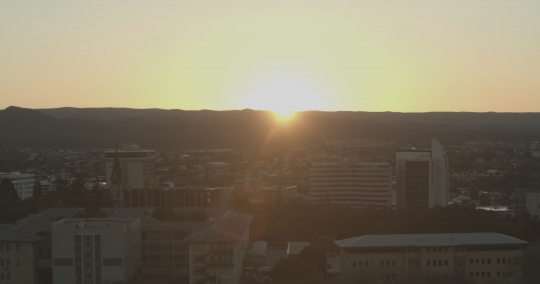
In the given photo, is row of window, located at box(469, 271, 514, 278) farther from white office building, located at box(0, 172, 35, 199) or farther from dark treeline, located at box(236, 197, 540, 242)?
white office building, located at box(0, 172, 35, 199)

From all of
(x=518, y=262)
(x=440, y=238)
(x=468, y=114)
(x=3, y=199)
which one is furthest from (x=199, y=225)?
(x=468, y=114)

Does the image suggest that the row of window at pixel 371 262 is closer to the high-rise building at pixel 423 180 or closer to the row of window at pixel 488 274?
the row of window at pixel 488 274

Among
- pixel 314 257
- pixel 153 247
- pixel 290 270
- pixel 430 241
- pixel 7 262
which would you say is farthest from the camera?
pixel 153 247

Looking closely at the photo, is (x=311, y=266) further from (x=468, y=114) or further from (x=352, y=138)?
(x=468, y=114)

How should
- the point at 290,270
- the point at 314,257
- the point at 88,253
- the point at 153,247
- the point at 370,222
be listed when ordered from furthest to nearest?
the point at 370,222 → the point at 153,247 → the point at 314,257 → the point at 88,253 → the point at 290,270

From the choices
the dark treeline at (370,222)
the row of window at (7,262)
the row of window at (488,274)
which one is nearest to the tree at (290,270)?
the row of window at (488,274)

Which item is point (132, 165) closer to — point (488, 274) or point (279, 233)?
point (279, 233)

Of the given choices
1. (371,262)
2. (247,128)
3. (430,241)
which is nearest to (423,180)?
(430,241)

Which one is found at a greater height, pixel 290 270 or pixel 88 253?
pixel 88 253
